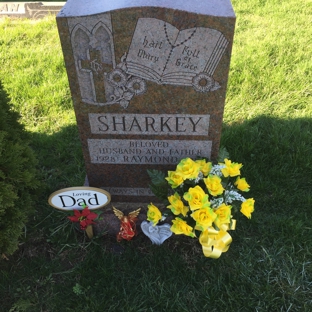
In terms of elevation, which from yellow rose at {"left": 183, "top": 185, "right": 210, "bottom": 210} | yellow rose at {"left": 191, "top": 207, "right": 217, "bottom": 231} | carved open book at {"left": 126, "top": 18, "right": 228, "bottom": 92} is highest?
carved open book at {"left": 126, "top": 18, "right": 228, "bottom": 92}

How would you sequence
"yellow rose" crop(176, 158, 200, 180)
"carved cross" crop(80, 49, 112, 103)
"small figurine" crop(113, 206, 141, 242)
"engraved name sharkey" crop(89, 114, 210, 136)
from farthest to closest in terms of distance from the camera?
"small figurine" crop(113, 206, 141, 242), "engraved name sharkey" crop(89, 114, 210, 136), "yellow rose" crop(176, 158, 200, 180), "carved cross" crop(80, 49, 112, 103)

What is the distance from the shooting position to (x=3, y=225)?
6.82 feet

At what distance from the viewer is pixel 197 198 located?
1.88m

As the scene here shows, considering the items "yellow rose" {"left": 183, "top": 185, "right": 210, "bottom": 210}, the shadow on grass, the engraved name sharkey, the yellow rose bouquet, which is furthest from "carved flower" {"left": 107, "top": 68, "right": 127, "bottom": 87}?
the shadow on grass

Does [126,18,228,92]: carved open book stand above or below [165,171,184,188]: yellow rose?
above

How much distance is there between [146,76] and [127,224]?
3.20 feet

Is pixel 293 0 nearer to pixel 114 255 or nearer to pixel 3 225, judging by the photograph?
pixel 114 255

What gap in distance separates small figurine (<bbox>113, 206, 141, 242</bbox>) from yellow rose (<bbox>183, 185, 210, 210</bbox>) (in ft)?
1.82

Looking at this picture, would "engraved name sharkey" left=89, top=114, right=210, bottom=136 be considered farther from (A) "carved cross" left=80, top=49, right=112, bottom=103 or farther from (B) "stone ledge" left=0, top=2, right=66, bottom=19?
(B) "stone ledge" left=0, top=2, right=66, bottom=19

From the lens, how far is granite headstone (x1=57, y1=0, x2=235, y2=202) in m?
1.70

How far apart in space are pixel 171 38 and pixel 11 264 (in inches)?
69.3

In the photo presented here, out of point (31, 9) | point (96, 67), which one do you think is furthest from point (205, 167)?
point (31, 9)

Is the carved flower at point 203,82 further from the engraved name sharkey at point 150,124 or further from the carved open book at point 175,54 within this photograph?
the engraved name sharkey at point 150,124

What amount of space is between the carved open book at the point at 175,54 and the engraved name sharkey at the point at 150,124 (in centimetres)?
22
